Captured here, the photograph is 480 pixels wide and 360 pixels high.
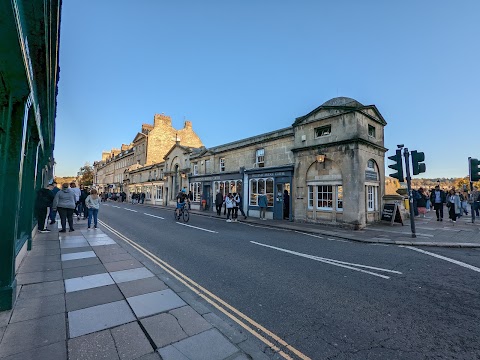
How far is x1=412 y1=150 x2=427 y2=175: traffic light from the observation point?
997 centimetres

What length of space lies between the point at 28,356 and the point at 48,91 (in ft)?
17.1

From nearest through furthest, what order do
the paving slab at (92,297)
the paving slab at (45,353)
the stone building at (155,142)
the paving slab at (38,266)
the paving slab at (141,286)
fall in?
1. the paving slab at (45,353)
2. the paving slab at (92,297)
3. the paving slab at (141,286)
4. the paving slab at (38,266)
5. the stone building at (155,142)

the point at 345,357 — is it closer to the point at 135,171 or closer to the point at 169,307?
the point at 169,307

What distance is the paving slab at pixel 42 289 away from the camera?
380 centimetres

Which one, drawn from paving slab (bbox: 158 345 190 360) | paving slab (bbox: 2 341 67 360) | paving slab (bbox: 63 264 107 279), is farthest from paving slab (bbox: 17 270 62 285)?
paving slab (bbox: 158 345 190 360)

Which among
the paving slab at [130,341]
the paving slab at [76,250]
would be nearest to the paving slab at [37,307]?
the paving slab at [130,341]

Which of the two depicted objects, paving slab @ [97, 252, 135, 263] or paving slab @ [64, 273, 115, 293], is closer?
paving slab @ [64, 273, 115, 293]

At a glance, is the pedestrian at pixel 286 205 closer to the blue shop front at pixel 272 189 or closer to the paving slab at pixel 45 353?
the blue shop front at pixel 272 189

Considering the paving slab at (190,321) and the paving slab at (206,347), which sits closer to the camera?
the paving slab at (206,347)

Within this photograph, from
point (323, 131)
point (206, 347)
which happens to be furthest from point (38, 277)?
point (323, 131)

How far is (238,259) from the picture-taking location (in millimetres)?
6301

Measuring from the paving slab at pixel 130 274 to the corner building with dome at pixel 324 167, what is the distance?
1073 cm

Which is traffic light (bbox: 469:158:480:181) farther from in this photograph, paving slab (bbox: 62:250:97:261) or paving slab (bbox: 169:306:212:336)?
paving slab (bbox: 62:250:97:261)

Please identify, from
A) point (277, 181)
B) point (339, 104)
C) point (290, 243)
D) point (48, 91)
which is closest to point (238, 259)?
point (290, 243)
